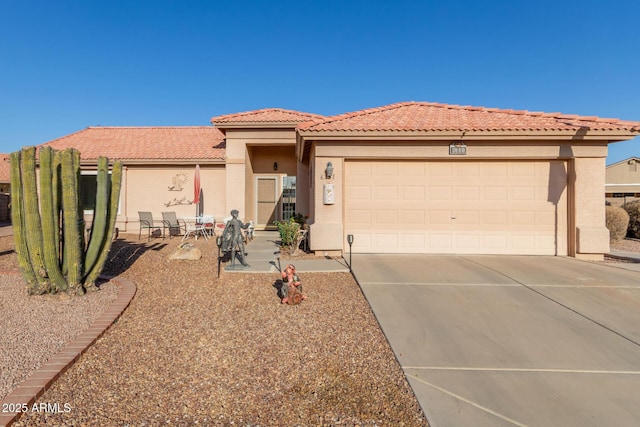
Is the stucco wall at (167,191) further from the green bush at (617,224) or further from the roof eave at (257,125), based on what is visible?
the green bush at (617,224)

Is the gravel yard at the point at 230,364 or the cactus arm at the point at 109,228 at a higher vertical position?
the cactus arm at the point at 109,228

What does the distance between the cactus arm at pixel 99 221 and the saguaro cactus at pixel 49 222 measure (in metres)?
0.04

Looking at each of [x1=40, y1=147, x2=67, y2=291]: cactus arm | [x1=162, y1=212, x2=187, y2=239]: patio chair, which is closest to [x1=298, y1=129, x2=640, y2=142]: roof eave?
[x1=40, y1=147, x2=67, y2=291]: cactus arm

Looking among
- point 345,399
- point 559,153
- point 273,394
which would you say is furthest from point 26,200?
point 559,153

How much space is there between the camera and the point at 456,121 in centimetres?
863

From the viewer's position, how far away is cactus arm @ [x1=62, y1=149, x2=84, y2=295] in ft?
16.1

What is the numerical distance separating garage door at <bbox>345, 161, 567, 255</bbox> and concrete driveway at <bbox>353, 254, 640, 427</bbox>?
→ 1.75 meters

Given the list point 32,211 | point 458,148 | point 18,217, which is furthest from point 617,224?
point 18,217

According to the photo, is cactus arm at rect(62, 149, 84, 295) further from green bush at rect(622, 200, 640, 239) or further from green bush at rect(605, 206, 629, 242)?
green bush at rect(622, 200, 640, 239)

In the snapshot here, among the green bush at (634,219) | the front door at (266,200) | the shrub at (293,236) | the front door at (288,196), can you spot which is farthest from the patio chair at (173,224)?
the green bush at (634,219)

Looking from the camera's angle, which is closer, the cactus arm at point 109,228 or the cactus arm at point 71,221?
the cactus arm at point 71,221

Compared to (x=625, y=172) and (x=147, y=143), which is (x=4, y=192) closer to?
(x=147, y=143)

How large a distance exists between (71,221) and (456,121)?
878 cm

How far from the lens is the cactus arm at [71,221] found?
4.92 m
